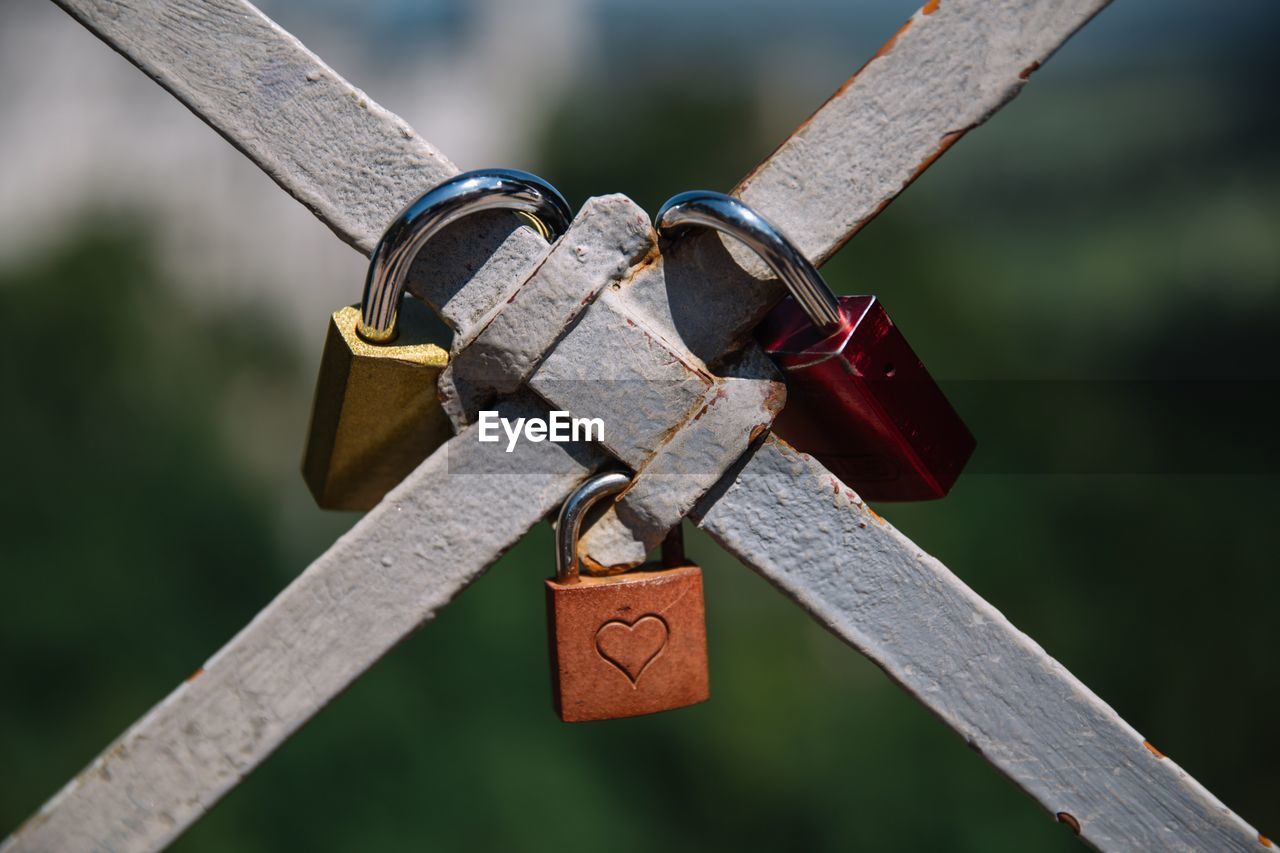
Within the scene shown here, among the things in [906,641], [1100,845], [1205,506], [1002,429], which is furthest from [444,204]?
[1205,506]

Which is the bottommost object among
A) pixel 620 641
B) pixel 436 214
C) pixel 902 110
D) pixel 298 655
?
pixel 298 655

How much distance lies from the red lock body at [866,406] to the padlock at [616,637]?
0.12 meters

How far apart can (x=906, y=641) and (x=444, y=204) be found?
0.35 metres

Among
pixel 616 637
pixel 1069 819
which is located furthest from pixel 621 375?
pixel 1069 819

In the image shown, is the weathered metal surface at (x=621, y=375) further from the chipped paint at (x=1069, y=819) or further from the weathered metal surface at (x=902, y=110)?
A: the chipped paint at (x=1069, y=819)

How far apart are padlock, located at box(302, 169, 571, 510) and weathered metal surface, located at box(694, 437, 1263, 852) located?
0.18m

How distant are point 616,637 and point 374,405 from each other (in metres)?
0.20

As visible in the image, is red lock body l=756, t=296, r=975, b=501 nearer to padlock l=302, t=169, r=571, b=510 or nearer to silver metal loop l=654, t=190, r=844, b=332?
silver metal loop l=654, t=190, r=844, b=332

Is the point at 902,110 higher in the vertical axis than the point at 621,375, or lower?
higher

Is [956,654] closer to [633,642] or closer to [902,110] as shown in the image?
[633,642]

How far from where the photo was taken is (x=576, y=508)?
1.85 feet

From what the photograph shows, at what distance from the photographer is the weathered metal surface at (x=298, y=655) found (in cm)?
55

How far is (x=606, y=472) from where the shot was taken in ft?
1.86

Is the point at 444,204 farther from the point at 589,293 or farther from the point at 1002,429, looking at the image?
the point at 1002,429
